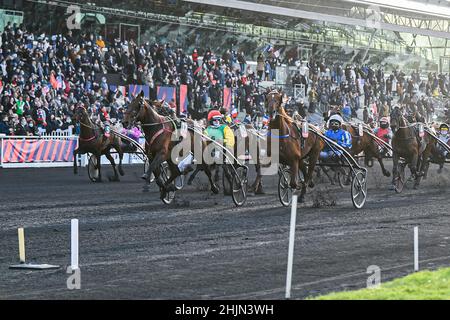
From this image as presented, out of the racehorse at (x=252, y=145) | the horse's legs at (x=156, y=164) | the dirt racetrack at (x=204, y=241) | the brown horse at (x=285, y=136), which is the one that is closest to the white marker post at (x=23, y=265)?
the dirt racetrack at (x=204, y=241)

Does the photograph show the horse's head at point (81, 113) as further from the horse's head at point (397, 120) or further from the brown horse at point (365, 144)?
the horse's head at point (397, 120)

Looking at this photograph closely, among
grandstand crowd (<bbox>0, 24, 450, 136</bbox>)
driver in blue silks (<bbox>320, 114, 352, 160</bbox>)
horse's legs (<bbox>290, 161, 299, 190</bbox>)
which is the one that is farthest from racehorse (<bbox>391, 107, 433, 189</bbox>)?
grandstand crowd (<bbox>0, 24, 450, 136</bbox>)

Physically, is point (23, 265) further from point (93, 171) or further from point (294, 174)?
point (93, 171)

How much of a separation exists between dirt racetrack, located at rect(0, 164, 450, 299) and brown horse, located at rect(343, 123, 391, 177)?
1588 mm

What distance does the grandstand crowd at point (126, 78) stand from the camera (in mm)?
25078

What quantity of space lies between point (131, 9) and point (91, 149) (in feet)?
43.9

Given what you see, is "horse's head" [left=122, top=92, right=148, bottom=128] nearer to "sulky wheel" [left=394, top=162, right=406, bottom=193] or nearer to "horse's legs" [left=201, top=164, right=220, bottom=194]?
"horse's legs" [left=201, top=164, right=220, bottom=194]

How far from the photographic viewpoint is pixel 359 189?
15.9 meters

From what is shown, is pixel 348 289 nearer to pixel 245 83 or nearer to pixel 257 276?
pixel 257 276

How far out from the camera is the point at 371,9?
141 ft

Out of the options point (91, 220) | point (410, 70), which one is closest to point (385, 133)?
point (91, 220)

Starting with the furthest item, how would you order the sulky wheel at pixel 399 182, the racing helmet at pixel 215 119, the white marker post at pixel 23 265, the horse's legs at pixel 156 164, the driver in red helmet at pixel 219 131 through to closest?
the sulky wheel at pixel 399 182
the racing helmet at pixel 215 119
the driver in red helmet at pixel 219 131
the horse's legs at pixel 156 164
the white marker post at pixel 23 265

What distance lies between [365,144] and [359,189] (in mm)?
4956

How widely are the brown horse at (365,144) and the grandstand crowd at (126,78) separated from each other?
18.1 ft
